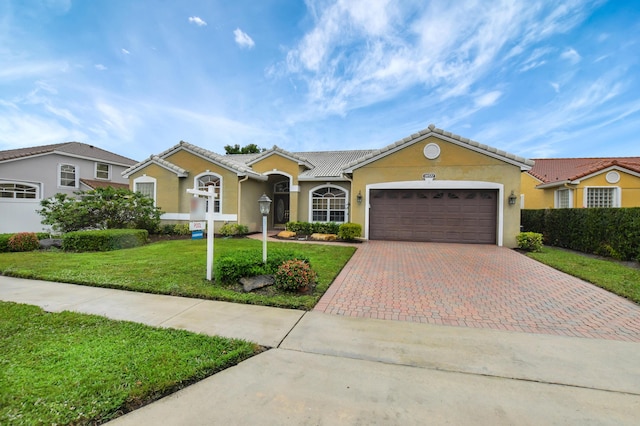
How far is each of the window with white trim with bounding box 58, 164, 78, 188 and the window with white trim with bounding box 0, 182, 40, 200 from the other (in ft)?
4.48

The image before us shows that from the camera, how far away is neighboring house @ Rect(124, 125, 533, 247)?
12.7 meters

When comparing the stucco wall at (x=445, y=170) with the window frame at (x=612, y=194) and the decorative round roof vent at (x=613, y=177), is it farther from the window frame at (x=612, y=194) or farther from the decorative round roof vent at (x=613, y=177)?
the decorative round roof vent at (x=613, y=177)

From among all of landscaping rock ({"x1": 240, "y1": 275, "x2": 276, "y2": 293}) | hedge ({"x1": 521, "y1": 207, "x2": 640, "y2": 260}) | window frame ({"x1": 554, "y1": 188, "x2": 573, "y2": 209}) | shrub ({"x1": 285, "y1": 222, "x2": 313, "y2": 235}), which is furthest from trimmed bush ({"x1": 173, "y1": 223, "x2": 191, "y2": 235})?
window frame ({"x1": 554, "y1": 188, "x2": 573, "y2": 209})

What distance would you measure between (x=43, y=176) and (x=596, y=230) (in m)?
29.8

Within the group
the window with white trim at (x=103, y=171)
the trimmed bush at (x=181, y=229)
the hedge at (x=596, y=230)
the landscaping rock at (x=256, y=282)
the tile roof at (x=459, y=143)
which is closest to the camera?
the landscaping rock at (x=256, y=282)

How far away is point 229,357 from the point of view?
124 inches

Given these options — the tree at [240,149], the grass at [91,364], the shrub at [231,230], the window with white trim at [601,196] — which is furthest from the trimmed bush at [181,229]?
the tree at [240,149]

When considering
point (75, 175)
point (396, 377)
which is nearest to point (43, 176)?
point (75, 175)

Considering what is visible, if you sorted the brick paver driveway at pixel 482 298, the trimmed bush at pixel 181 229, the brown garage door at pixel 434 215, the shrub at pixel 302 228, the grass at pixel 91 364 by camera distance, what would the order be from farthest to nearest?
the shrub at pixel 302 228, the trimmed bush at pixel 181 229, the brown garage door at pixel 434 215, the brick paver driveway at pixel 482 298, the grass at pixel 91 364

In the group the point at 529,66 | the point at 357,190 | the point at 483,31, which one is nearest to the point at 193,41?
the point at 357,190

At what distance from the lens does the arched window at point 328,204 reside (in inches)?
642

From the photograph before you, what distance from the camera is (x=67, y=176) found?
19672 millimetres

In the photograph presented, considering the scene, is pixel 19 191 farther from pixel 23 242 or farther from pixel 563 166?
pixel 563 166

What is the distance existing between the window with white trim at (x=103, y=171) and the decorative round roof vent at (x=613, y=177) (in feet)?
111
